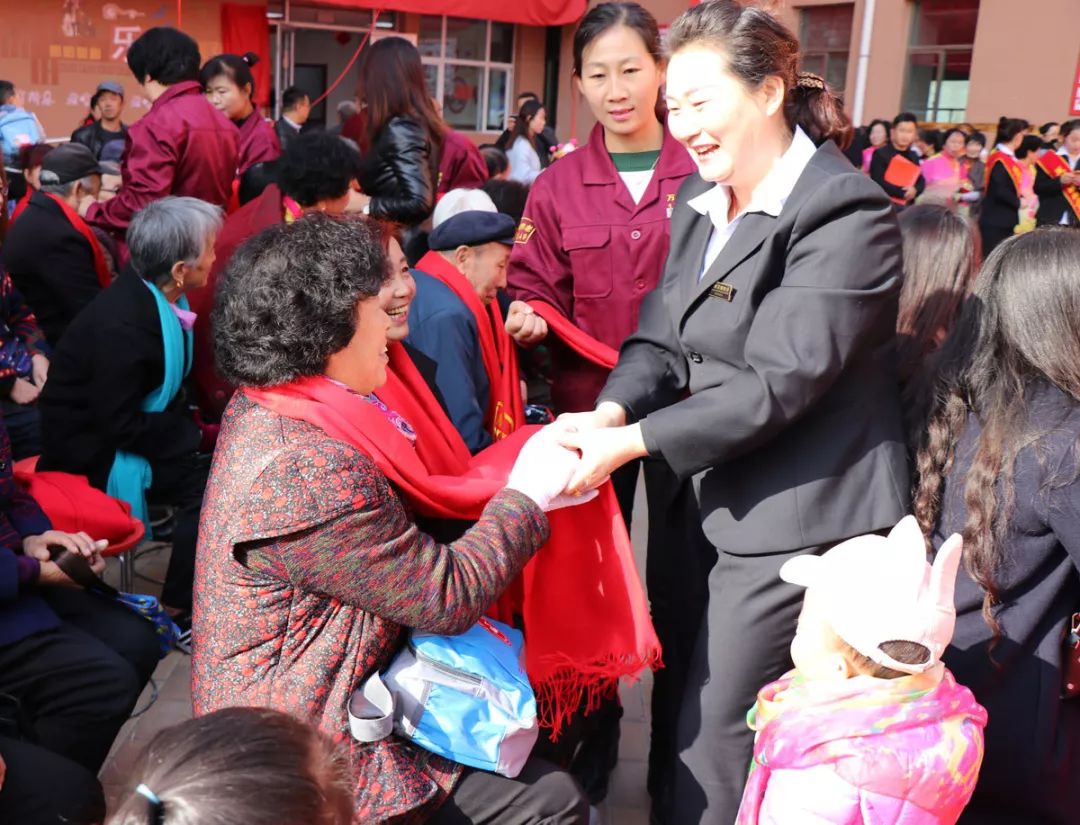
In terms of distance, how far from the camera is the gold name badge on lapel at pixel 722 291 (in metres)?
2.02

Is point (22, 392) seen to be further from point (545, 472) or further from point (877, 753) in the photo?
point (877, 753)

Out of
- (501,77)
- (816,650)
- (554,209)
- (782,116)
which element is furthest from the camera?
(501,77)

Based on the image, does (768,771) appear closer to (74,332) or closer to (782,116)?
(782,116)

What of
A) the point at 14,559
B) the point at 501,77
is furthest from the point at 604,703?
the point at 501,77

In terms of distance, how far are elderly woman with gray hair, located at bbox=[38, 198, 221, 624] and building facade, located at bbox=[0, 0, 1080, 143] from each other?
9726 millimetres

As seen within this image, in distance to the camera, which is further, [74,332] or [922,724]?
[74,332]

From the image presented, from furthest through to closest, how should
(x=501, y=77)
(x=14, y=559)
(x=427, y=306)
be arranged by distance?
1. (x=501, y=77)
2. (x=427, y=306)
3. (x=14, y=559)

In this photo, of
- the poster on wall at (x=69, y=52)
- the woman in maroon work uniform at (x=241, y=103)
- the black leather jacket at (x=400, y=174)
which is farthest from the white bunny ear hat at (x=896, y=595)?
the poster on wall at (x=69, y=52)

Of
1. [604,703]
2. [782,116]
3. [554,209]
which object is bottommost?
[604,703]

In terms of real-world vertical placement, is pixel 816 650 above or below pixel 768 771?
above

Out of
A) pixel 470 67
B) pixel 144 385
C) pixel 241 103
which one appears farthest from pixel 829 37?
pixel 144 385

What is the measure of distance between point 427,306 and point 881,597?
149cm

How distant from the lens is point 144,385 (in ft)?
11.6

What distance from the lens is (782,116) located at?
6.63 ft
